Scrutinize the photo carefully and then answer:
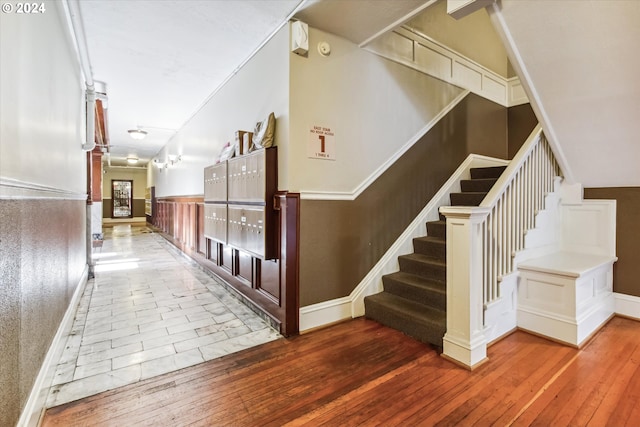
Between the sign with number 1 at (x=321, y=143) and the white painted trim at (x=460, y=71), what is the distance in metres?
1.05

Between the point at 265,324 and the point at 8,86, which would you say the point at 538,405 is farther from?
the point at 8,86

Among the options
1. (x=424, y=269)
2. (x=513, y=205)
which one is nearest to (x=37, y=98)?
(x=424, y=269)

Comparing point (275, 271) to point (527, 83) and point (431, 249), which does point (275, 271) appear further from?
point (527, 83)

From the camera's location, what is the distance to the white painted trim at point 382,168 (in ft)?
8.83

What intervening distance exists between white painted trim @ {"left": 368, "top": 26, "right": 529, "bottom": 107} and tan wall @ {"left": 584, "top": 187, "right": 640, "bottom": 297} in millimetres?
2117

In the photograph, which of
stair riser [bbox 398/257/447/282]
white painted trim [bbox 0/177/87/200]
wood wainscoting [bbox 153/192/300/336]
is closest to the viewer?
white painted trim [bbox 0/177/87/200]

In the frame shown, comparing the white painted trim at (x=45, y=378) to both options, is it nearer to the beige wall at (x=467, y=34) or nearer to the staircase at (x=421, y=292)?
the staircase at (x=421, y=292)

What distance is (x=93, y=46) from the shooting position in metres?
3.07

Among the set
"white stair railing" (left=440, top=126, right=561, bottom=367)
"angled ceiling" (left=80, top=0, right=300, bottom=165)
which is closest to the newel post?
"white stair railing" (left=440, top=126, right=561, bottom=367)

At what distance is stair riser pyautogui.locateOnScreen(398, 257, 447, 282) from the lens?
2846 mm

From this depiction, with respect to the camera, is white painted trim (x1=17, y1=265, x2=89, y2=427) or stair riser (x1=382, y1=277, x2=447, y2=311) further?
stair riser (x1=382, y1=277, x2=447, y2=311)
